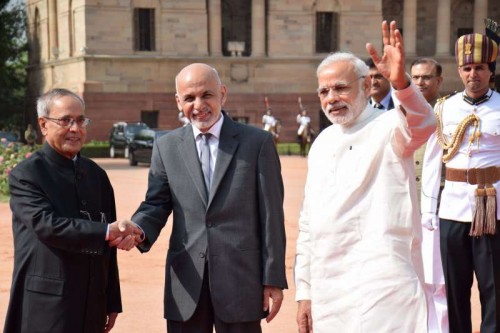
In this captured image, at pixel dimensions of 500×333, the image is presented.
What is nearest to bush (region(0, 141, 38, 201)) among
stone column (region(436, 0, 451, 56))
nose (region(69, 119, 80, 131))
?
nose (region(69, 119, 80, 131))

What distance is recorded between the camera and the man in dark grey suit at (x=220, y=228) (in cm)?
524

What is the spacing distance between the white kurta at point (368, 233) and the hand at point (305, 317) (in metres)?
0.13

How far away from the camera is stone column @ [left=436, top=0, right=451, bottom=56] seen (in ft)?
170

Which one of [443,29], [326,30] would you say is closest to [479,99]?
[326,30]

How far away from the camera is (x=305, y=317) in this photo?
5.12 metres

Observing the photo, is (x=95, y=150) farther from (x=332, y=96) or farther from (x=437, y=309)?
(x=332, y=96)

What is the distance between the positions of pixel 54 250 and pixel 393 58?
2239 millimetres

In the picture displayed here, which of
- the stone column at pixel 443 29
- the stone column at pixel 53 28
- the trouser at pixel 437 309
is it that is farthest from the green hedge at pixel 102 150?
the trouser at pixel 437 309

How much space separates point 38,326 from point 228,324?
43.6 inches

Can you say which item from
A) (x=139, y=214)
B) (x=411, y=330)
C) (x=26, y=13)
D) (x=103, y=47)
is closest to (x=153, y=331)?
(x=139, y=214)

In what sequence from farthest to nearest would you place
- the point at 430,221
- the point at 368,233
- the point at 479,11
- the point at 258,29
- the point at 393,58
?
the point at 479,11 → the point at 258,29 → the point at 430,221 → the point at 368,233 → the point at 393,58

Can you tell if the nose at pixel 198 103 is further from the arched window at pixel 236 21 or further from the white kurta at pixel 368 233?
the arched window at pixel 236 21

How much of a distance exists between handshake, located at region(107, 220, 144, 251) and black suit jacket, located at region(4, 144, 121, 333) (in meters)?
0.07

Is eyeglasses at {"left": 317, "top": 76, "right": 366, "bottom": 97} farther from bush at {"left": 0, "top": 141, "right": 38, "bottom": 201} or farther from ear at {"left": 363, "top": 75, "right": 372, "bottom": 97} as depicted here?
bush at {"left": 0, "top": 141, "right": 38, "bottom": 201}
